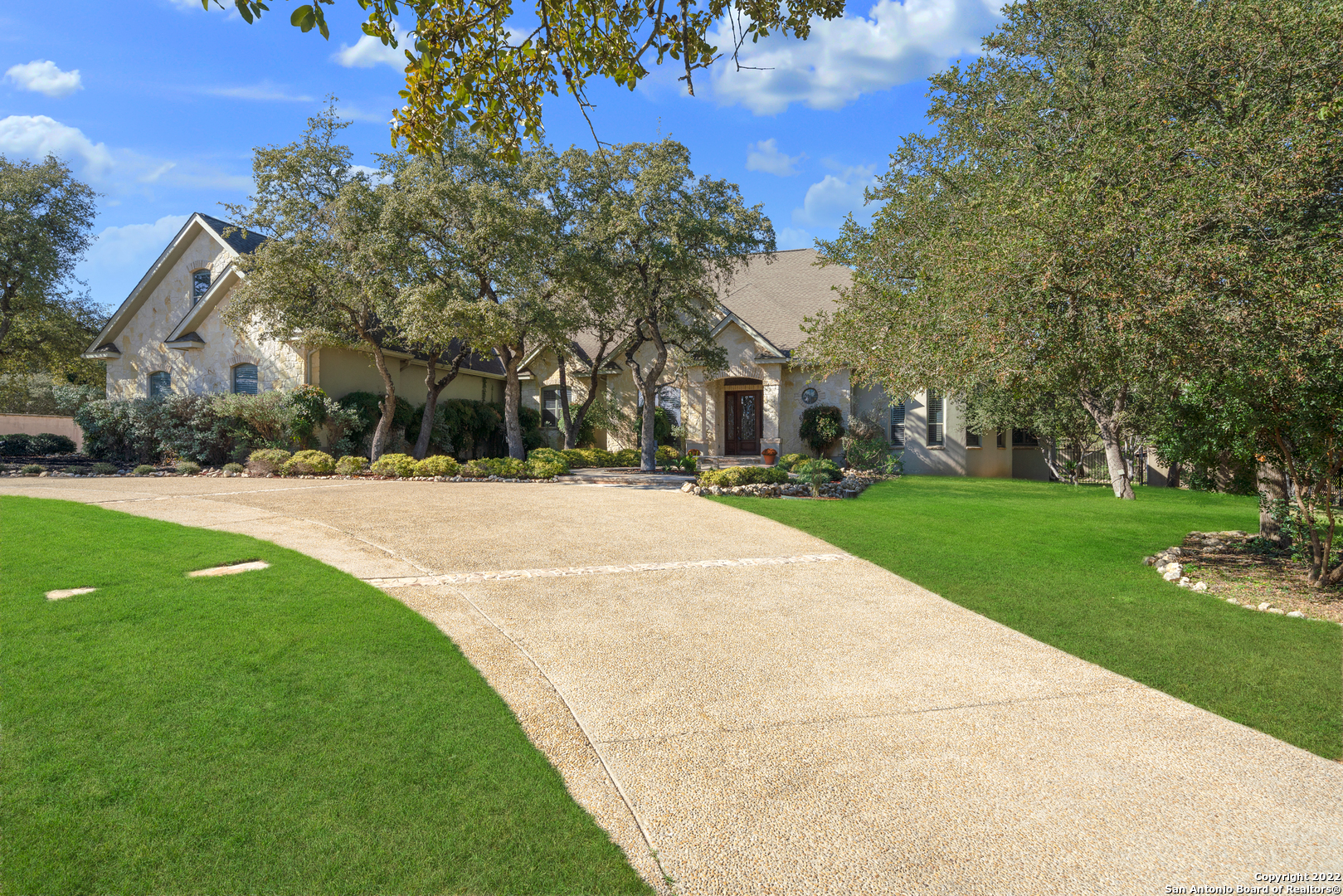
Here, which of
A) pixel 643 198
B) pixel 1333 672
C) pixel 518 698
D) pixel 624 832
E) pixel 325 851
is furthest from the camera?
pixel 643 198

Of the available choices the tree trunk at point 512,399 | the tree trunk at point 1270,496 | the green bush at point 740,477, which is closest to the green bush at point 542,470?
the tree trunk at point 512,399

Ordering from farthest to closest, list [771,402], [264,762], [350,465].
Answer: [771,402] → [350,465] → [264,762]

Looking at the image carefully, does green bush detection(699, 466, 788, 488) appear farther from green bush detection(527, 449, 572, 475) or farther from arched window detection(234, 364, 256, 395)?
arched window detection(234, 364, 256, 395)

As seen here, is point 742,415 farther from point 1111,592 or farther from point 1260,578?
point 1111,592

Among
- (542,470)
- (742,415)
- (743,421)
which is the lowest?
(542,470)

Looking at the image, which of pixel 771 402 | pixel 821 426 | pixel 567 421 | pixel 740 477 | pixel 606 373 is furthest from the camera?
pixel 606 373

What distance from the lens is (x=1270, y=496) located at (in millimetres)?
9758

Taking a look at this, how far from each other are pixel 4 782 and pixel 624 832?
2836 mm

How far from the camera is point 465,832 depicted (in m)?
3.05

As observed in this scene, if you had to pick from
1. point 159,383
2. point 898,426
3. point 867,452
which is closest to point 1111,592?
point 867,452

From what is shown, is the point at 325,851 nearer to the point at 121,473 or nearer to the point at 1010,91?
the point at 1010,91

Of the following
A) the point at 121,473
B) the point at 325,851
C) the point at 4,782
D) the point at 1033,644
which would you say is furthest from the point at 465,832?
the point at 121,473

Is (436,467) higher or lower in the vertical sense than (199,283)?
lower

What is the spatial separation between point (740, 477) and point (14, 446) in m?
22.0
